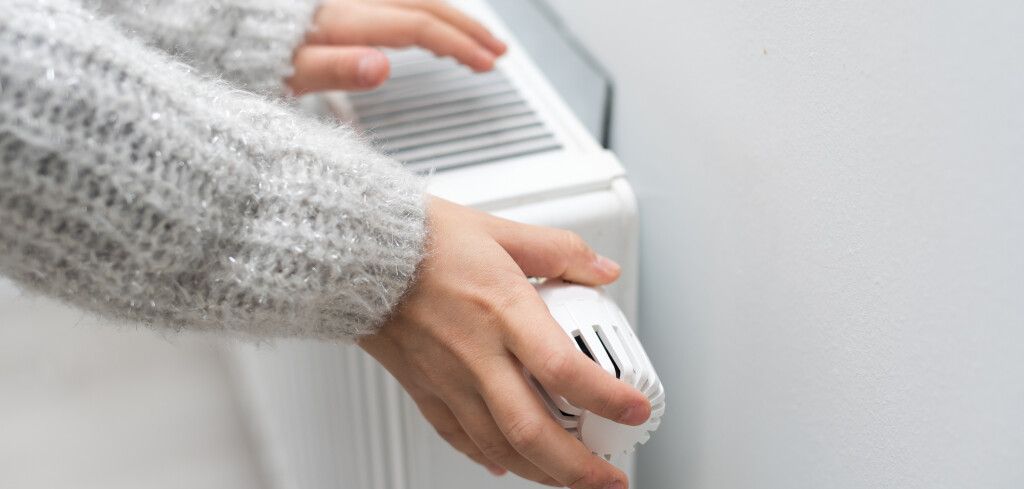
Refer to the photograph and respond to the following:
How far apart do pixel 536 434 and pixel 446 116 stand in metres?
0.28

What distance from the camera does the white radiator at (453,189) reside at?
20.8 inches

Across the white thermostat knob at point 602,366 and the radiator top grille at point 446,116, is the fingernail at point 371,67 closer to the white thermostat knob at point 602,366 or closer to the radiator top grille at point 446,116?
the radiator top grille at point 446,116

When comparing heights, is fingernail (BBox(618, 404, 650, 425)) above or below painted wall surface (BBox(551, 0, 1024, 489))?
below

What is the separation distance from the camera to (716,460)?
21.9 inches

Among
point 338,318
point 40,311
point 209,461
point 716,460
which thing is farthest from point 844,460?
point 40,311

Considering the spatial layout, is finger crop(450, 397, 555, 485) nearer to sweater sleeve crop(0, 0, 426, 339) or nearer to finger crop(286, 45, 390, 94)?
sweater sleeve crop(0, 0, 426, 339)

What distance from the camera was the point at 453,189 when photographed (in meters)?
0.53

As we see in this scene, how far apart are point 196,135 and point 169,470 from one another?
86cm

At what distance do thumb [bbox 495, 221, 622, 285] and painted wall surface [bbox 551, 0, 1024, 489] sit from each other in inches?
3.7

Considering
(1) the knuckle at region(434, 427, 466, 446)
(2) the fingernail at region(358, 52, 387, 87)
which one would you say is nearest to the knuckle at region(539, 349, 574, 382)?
(1) the knuckle at region(434, 427, 466, 446)

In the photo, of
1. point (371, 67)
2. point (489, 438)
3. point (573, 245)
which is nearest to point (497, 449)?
point (489, 438)

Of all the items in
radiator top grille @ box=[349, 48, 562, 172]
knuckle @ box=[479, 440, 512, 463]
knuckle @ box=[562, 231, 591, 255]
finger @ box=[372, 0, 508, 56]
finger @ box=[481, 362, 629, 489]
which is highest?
finger @ box=[372, 0, 508, 56]

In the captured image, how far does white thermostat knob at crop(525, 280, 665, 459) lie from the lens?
0.41m

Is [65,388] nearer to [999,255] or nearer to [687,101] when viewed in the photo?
[687,101]
